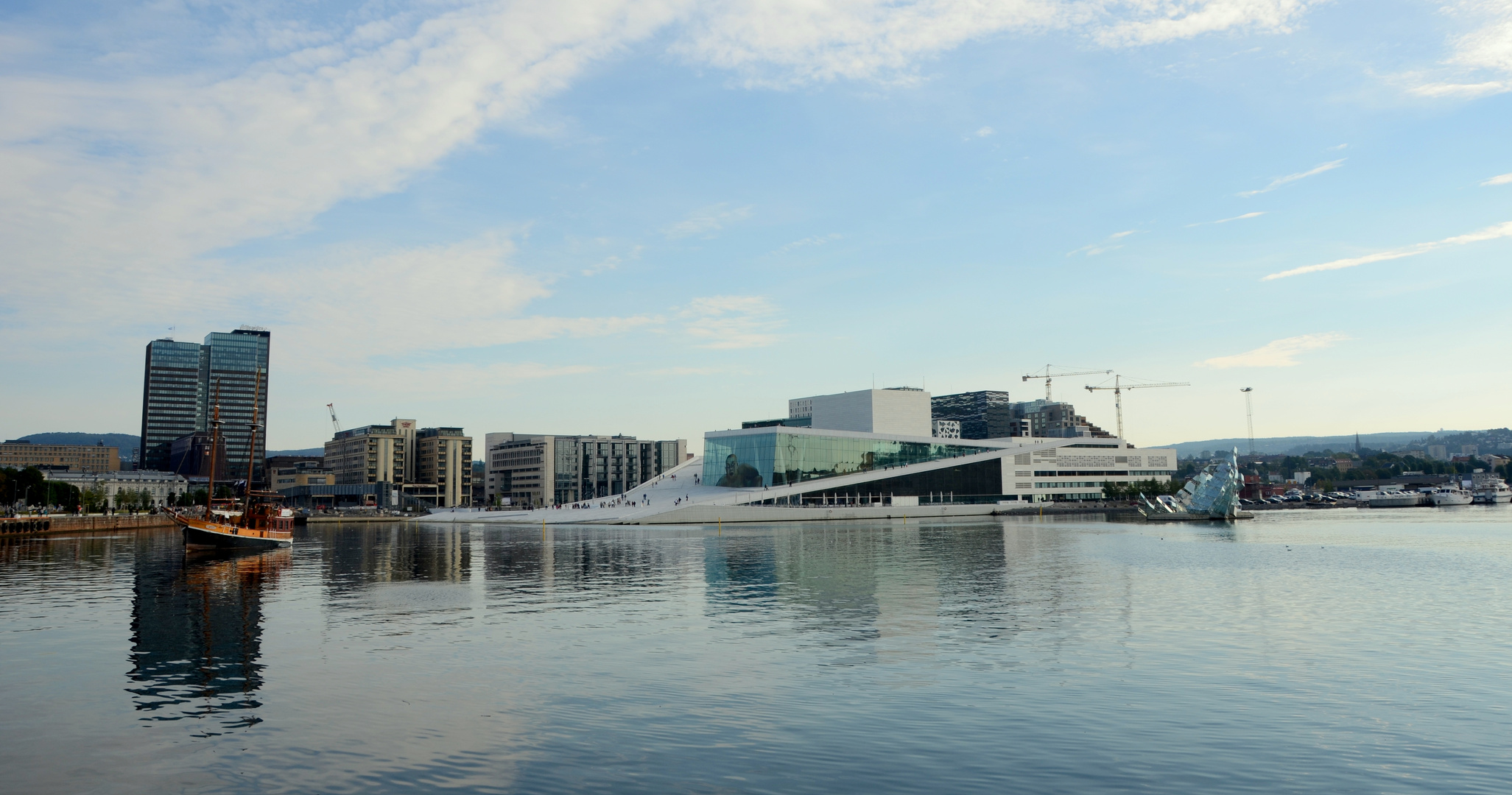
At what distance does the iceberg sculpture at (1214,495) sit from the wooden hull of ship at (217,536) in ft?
349

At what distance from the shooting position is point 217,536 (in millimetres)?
75188

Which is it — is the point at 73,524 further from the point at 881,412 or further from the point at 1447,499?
the point at 1447,499

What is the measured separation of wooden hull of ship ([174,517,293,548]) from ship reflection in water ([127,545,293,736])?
21.4 meters

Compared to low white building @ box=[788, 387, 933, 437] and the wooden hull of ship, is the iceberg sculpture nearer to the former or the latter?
low white building @ box=[788, 387, 933, 437]

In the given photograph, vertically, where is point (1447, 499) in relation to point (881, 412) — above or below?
below

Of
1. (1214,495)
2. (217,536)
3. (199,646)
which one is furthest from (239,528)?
(1214,495)

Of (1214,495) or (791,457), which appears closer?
(1214,495)

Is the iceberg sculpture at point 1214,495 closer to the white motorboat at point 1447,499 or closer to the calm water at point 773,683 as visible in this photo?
the calm water at point 773,683

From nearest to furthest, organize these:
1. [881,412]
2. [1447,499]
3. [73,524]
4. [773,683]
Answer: [773,683], [73,524], [881,412], [1447,499]

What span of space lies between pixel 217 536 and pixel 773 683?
69.5 metres

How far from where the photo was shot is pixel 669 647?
25688mm

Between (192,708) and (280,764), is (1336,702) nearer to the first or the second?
(280,764)

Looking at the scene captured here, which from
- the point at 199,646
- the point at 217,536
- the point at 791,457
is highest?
the point at 791,457

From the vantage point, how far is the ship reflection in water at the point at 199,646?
19422 mm
